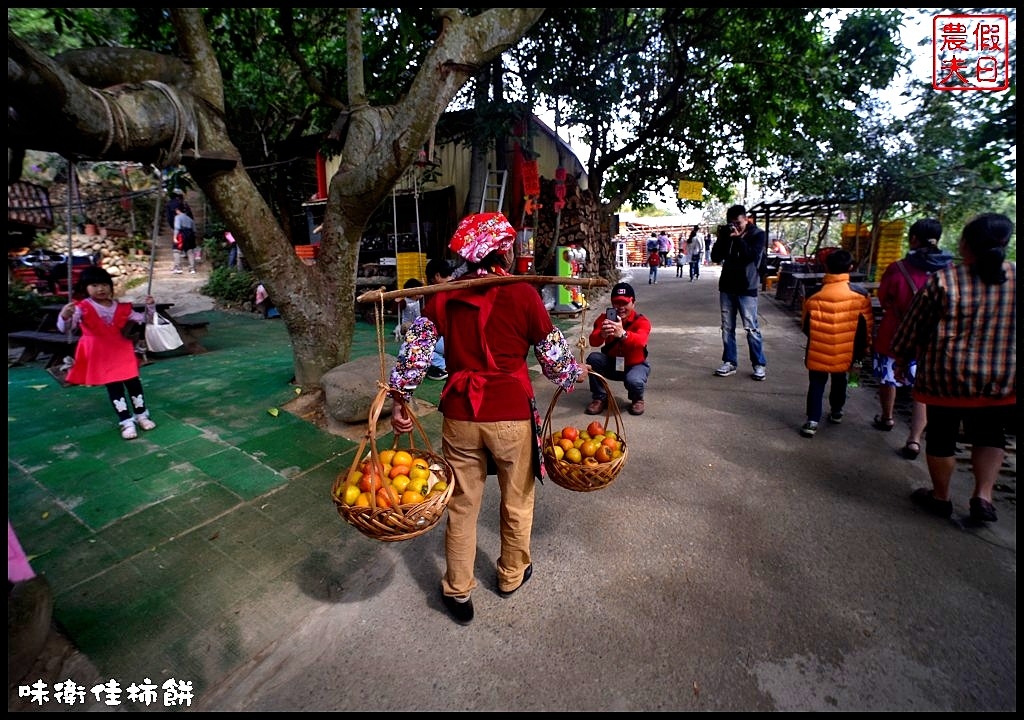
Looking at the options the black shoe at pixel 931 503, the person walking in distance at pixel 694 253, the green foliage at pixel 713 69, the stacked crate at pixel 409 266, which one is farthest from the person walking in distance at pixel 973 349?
the person walking in distance at pixel 694 253

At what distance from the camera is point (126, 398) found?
4645 millimetres

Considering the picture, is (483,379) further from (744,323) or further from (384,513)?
(744,323)

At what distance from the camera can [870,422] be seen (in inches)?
181

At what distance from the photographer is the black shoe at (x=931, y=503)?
3084mm

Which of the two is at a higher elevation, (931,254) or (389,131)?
(389,131)

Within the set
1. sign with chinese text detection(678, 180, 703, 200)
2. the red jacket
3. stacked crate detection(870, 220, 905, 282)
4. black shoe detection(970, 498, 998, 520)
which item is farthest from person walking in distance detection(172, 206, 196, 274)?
stacked crate detection(870, 220, 905, 282)

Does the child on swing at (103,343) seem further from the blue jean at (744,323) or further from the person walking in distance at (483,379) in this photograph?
the blue jean at (744,323)

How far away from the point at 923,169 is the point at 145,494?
49.3 ft

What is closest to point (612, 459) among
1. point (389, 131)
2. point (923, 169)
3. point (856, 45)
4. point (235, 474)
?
point (235, 474)

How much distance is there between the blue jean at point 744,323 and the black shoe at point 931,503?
2.85m

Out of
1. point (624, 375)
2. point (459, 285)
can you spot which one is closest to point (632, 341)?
point (624, 375)

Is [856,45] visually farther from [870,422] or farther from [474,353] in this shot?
[474,353]

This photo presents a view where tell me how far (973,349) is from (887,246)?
13934 millimetres

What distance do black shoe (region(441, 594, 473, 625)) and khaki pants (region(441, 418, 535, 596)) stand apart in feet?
0.13
